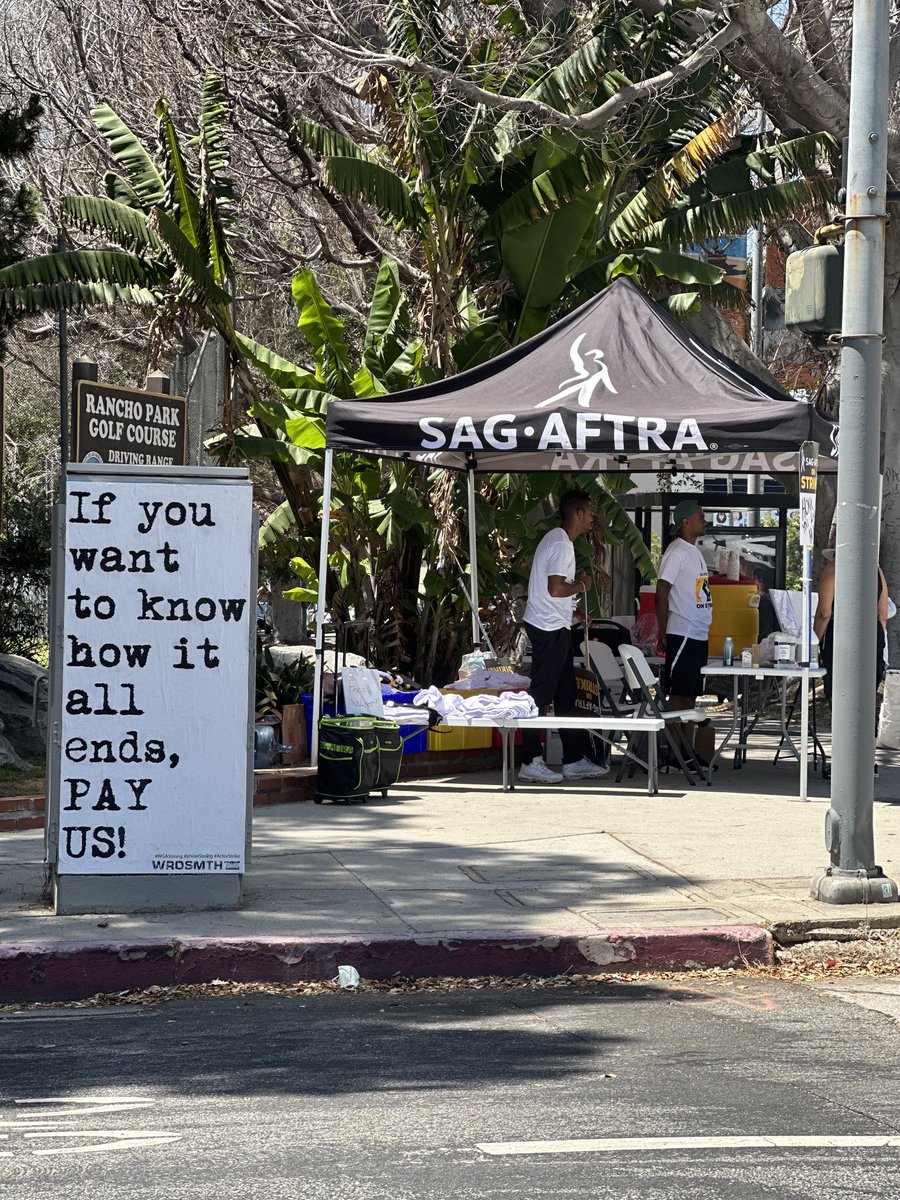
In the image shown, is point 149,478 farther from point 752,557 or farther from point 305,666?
point 752,557

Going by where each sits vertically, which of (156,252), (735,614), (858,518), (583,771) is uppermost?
(156,252)

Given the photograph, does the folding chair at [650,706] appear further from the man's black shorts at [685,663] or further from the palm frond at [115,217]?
the palm frond at [115,217]

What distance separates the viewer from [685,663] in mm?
13000

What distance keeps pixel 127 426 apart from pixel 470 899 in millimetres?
5087

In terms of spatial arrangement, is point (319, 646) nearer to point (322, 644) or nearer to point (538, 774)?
point (322, 644)

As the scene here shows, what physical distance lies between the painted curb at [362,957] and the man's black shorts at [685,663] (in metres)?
5.49

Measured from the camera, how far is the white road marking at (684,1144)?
4.68m

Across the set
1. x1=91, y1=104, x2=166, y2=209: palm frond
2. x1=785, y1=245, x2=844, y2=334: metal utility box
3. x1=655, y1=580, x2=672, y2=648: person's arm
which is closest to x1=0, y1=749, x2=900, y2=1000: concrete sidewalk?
x1=655, y1=580, x2=672, y2=648: person's arm

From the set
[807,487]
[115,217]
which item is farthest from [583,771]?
[115,217]

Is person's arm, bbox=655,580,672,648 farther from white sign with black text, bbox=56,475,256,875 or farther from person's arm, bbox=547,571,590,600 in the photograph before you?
white sign with black text, bbox=56,475,256,875

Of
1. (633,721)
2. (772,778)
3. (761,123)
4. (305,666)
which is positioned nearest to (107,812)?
(633,721)

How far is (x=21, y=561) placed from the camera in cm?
1544

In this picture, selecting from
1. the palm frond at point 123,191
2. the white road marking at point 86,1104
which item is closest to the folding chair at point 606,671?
the palm frond at point 123,191

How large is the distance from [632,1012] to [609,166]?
1061 cm
